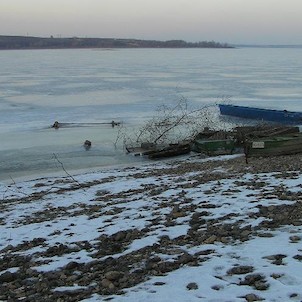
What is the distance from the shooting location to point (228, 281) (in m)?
4.47

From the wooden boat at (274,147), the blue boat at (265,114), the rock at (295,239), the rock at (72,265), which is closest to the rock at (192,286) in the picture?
the rock at (295,239)

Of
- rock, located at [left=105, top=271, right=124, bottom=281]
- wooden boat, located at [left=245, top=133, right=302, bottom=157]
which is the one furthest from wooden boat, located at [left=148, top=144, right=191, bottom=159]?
rock, located at [left=105, top=271, right=124, bottom=281]

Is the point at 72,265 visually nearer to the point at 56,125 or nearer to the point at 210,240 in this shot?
the point at 210,240

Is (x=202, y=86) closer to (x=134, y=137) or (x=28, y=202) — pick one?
(x=134, y=137)

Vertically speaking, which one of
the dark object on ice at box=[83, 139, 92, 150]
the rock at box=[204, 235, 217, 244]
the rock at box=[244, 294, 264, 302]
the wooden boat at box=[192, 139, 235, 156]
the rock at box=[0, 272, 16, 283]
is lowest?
the dark object on ice at box=[83, 139, 92, 150]

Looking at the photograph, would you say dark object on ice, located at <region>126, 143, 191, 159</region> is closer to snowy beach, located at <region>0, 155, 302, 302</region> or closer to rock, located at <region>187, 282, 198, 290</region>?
snowy beach, located at <region>0, 155, 302, 302</region>

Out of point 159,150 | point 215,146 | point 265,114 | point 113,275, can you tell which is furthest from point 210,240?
point 265,114

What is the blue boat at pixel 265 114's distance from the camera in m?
26.9

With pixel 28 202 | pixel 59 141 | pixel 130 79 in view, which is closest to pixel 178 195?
pixel 28 202

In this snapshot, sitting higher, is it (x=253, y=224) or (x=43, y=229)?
(x=253, y=224)

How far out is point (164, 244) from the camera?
597 centimetres

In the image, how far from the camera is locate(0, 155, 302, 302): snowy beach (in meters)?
4.50

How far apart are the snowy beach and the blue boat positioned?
56.5 ft

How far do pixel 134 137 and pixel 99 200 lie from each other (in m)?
13.2
